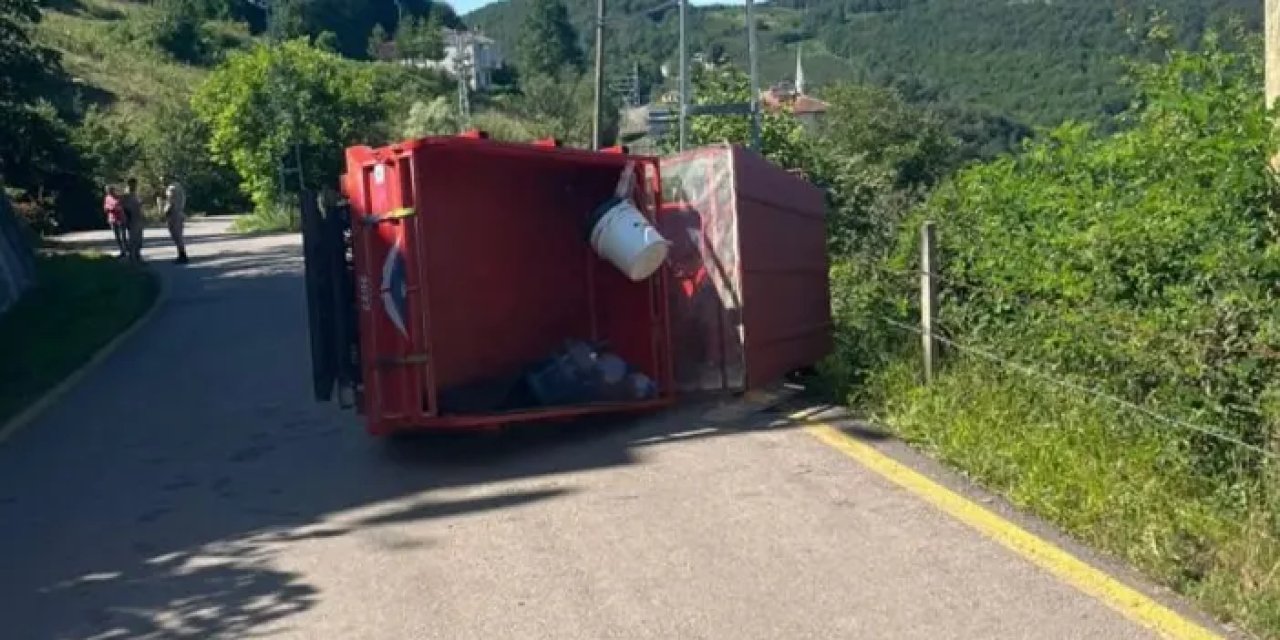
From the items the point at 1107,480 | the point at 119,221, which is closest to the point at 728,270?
the point at 1107,480

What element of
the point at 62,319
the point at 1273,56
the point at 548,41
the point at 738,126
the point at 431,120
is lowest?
the point at 62,319

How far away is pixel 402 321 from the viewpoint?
30.7 ft

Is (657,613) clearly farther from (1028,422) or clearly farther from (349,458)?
(349,458)

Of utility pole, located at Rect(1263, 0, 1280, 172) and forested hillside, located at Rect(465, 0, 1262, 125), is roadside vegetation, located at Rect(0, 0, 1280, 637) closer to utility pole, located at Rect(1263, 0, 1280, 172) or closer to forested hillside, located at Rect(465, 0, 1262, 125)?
utility pole, located at Rect(1263, 0, 1280, 172)

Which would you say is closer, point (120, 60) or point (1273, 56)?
point (1273, 56)

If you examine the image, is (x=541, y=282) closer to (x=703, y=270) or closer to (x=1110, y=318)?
(x=703, y=270)

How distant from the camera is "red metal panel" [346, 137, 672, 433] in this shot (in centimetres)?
938

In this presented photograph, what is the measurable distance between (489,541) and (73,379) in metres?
8.26

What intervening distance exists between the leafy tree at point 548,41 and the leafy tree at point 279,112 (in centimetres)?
6552

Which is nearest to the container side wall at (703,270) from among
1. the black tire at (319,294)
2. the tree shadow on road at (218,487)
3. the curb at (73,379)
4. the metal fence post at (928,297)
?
the tree shadow on road at (218,487)

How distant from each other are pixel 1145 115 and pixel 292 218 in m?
38.2

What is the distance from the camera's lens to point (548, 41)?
122m

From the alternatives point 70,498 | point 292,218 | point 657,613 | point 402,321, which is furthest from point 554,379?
point 292,218

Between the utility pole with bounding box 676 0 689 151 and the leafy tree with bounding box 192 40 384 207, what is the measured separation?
24.0 m
